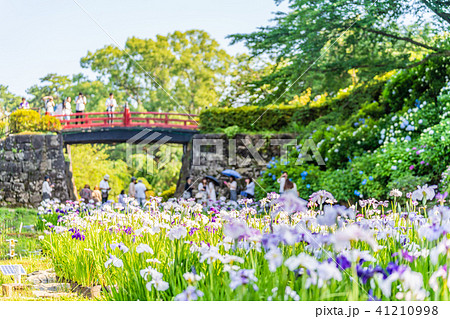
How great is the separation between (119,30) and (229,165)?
3.38 metres

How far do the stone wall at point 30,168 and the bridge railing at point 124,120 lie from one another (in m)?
0.54

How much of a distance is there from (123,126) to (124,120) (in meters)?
0.38

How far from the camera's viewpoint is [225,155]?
7.96m

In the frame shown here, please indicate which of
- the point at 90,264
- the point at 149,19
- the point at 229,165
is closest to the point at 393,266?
the point at 90,264

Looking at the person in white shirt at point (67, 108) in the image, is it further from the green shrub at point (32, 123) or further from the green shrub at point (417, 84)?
the green shrub at point (417, 84)

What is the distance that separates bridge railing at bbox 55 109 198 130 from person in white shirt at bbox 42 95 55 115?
1.89ft

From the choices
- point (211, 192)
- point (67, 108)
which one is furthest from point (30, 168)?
point (211, 192)

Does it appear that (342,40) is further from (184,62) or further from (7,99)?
(7,99)

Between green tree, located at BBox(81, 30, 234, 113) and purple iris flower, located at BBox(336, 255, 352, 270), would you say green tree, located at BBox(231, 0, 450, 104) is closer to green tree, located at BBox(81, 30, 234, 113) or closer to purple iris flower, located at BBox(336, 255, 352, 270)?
green tree, located at BBox(81, 30, 234, 113)

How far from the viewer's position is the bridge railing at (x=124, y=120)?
9.07 metres

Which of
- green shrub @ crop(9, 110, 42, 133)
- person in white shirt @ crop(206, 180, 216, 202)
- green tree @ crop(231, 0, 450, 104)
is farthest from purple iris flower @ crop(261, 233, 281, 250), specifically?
green shrub @ crop(9, 110, 42, 133)

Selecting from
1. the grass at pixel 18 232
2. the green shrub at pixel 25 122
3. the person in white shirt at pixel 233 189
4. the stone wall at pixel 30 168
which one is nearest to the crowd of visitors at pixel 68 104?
the green shrub at pixel 25 122

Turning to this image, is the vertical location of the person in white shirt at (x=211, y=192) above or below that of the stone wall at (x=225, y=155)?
below
